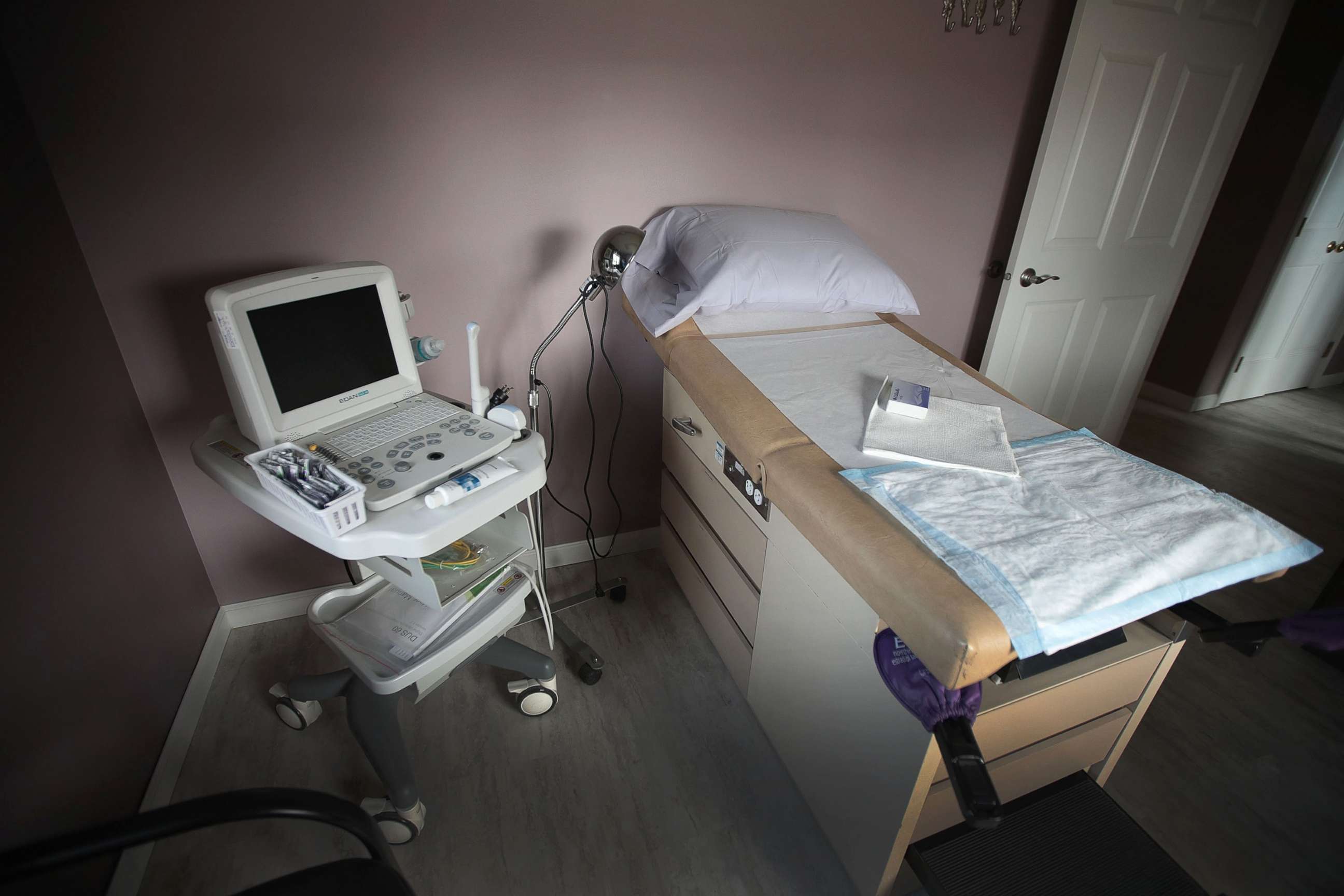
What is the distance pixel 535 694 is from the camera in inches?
65.1

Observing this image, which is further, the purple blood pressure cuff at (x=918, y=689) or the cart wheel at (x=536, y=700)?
the cart wheel at (x=536, y=700)

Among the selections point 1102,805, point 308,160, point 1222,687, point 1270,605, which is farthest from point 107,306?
point 1270,605

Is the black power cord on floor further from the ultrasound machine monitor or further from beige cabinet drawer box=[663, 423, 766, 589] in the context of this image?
the ultrasound machine monitor

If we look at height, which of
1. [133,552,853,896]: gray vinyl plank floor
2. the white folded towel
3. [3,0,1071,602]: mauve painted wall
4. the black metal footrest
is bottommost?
Answer: [133,552,853,896]: gray vinyl plank floor

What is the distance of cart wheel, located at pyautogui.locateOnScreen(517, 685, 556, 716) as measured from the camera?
5.42 ft

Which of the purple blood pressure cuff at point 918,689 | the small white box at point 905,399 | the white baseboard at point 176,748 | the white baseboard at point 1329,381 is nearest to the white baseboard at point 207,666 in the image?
Answer: the white baseboard at point 176,748

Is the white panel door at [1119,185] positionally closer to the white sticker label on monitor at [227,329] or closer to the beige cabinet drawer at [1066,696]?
the beige cabinet drawer at [1066,696]

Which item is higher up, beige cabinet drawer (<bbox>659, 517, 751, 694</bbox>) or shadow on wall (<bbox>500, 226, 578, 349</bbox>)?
shadow on wall (<bbox>500, 226, 578, 349</bbox>)

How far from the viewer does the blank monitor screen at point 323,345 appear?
1.21 metres

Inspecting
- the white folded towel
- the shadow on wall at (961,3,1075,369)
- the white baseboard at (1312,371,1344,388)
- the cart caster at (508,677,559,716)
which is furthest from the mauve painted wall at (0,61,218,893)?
the white baseboard at (1312,371,1344,388)

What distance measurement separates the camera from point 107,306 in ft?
4.90

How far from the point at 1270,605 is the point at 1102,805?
4.90ft

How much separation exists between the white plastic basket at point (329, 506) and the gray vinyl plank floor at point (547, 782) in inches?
32.0

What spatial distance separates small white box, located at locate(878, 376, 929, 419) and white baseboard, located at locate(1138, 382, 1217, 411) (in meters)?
2.97
